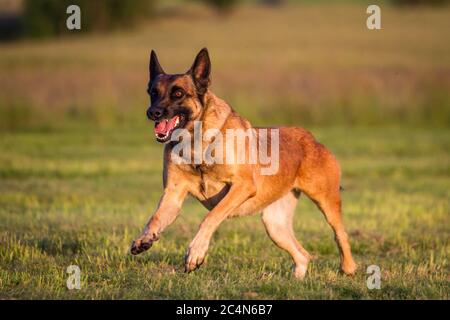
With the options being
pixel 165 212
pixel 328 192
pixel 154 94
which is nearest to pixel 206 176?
pixel 165 212

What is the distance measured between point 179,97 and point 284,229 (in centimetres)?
203

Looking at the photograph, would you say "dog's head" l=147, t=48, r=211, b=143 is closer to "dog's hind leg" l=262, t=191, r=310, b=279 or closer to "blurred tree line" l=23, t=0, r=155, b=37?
"dog's hind leg" l=262, t=191, r=310, b=279

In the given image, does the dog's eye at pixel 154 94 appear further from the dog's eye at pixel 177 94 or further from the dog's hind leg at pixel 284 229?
the dog's hind leg at pixel 284 229

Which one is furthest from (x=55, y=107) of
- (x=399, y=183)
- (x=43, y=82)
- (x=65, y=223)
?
(x=65, y=223)

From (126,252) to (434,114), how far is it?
2270cm

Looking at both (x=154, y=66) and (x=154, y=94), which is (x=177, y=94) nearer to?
(x=154, y=94)

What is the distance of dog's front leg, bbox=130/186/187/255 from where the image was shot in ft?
29.2

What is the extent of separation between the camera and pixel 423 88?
110 ft

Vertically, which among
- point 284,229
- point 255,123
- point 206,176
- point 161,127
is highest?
point 161,127

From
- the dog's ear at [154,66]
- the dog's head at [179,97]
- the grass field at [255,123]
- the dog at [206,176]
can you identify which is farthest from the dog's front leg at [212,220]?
the dog's ear at [154,66]

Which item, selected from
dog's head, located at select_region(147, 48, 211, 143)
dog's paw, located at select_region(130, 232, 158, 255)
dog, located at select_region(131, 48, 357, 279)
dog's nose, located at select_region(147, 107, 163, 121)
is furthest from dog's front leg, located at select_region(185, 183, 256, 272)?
dog's nose, located at select_region(147, 107, 163, 121)

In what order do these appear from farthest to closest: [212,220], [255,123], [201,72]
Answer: [255,123], [201,72], [212,220]

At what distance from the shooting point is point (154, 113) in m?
8.84
